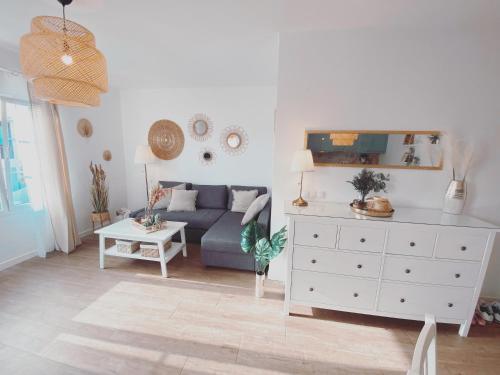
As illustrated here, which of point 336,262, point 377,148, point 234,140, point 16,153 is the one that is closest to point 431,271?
point 336,262

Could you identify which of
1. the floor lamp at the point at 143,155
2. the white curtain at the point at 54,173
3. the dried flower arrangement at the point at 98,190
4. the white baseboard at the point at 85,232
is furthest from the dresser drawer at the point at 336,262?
the white baseboard at the point at 85,232

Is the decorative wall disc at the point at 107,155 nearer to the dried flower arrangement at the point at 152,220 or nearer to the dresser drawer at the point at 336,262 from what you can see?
the dried flower arrangement at the point at 152,220

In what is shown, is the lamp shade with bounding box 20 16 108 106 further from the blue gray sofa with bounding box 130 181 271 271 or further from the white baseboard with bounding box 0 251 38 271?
the white baseboard with bounding box 0 251 38 271

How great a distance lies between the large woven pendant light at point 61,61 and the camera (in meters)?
1.22

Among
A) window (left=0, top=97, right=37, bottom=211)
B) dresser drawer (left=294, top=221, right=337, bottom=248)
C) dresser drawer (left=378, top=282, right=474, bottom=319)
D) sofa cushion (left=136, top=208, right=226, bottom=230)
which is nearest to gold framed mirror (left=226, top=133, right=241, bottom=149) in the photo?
sofa cushion (left=136, top=208, right=226, bottom=230)

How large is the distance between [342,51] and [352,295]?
7.17 feet

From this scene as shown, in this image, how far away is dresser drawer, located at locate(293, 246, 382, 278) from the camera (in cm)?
173

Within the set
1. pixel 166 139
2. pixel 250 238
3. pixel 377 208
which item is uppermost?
pixel 166 139

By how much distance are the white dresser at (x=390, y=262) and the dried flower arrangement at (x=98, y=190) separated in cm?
323

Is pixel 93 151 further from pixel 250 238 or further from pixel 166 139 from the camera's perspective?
pixel 250 238

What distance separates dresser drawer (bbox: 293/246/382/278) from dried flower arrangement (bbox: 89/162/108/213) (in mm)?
3304

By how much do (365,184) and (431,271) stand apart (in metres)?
0.83

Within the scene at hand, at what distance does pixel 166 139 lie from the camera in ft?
13.3

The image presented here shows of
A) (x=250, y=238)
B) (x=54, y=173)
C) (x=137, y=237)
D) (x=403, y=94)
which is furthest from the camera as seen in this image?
(x=54, y=173)
